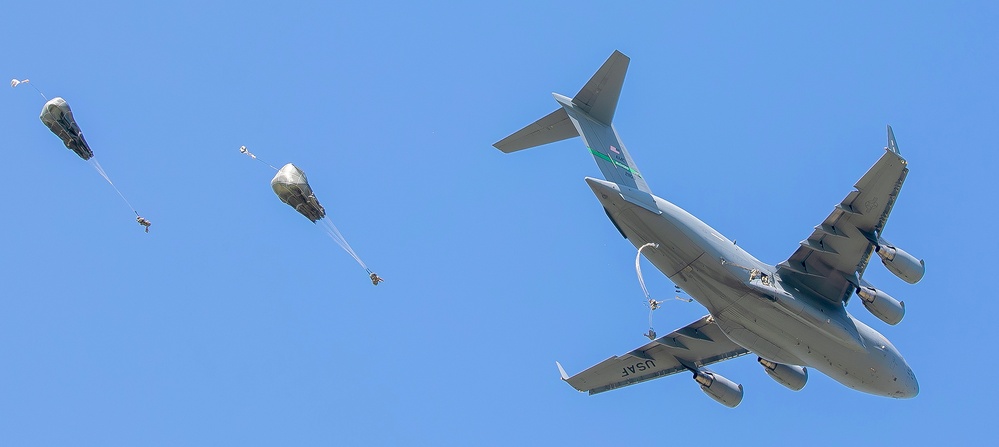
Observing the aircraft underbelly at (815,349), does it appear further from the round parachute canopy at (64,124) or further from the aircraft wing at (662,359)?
the round parachute canopy at (64,124)

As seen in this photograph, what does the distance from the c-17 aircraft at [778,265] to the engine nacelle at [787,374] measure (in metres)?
1.16

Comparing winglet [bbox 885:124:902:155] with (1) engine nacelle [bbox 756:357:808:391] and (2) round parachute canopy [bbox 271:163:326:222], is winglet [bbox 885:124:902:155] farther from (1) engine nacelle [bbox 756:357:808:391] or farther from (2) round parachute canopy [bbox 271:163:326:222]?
(2) round parachute canopy [bbox 271:163:326:222]

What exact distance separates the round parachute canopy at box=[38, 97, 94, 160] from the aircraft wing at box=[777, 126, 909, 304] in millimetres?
13996

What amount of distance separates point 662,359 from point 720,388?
155 centimetres

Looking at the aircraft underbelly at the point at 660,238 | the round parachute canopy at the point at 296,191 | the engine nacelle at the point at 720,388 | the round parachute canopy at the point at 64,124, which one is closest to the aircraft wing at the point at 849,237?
the aircraft underbelly at the point at 660,238

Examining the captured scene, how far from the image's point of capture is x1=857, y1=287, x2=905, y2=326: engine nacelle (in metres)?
22.0

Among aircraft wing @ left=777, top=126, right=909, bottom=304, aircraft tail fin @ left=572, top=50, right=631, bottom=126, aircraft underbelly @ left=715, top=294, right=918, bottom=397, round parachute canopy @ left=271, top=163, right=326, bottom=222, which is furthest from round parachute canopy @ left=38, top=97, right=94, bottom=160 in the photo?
aircraft wing @ left=777, top=126, right=909, bottom=304

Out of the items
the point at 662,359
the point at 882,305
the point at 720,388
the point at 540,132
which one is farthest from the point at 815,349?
the point at 540,132

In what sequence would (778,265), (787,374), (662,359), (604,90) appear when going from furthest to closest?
1. (662,359)
2. (787,374)
3. (778,265)
4. (604,90)

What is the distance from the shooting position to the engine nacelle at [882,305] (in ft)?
72.1

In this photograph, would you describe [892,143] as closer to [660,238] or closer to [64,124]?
[660,238]

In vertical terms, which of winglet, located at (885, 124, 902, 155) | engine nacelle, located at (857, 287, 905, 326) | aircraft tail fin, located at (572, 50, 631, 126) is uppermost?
aircraft tail fin, located at (572, 50, 631, 126)

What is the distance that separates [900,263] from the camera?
21.2 metres

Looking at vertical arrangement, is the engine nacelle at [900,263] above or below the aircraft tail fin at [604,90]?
below
